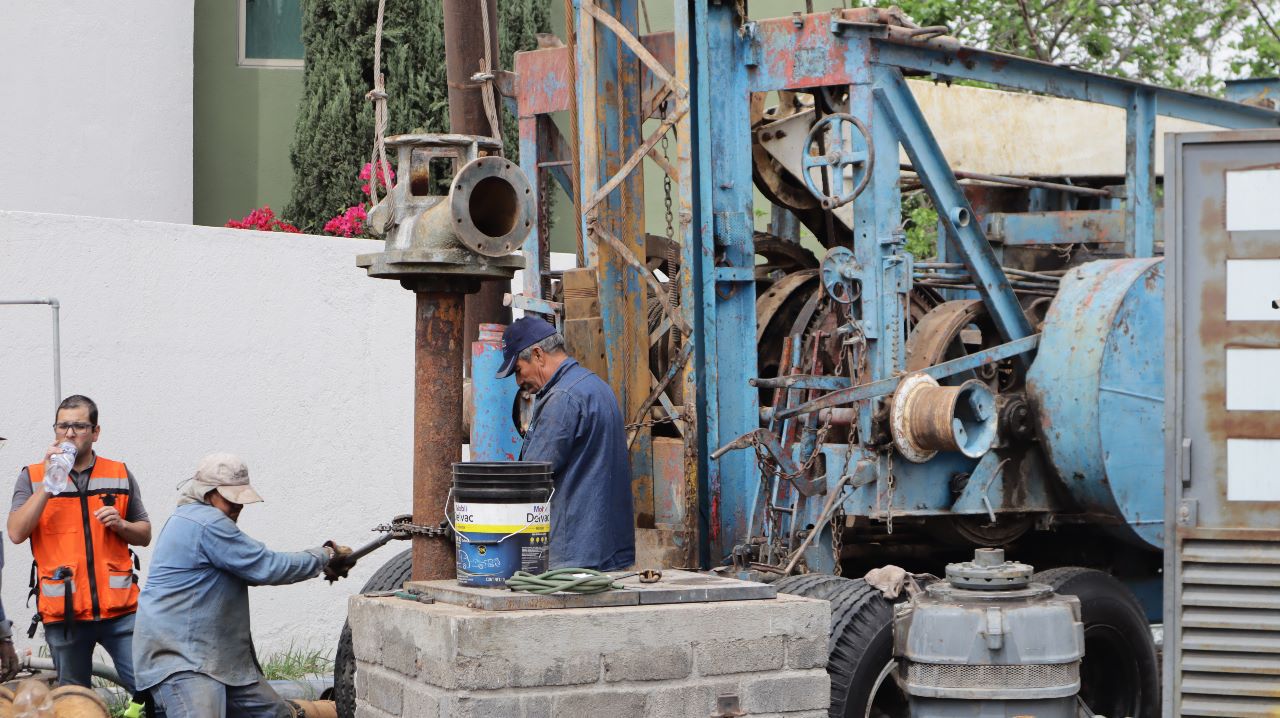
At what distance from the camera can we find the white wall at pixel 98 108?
41.7ft

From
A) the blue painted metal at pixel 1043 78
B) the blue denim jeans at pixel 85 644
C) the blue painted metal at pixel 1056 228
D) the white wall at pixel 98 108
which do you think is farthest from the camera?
the white wall at pixel 98 108

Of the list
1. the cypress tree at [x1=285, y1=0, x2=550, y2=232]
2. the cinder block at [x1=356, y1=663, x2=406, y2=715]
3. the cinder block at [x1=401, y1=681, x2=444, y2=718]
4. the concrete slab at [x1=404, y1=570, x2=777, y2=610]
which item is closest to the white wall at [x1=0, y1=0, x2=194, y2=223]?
the cypress tree at [x1=285, y1=0, x2=550, y2=232]

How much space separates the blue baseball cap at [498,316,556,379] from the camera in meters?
6.50

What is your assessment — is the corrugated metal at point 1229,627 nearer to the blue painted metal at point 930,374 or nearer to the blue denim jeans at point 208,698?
the blue painted metal at point 930,374

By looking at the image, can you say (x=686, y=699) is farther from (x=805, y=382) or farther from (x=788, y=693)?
(x=805, y=382)

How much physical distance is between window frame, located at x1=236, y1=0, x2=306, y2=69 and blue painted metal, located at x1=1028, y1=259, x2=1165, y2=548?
8993mm

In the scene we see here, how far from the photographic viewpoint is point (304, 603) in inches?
400

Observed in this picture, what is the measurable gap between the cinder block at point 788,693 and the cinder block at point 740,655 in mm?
43

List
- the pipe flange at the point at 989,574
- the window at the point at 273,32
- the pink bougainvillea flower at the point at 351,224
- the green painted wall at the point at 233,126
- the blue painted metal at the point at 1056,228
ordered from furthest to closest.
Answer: the window at the point at 273,32 < the green painted wall at the point at 233,126 < the pink bougainvillea flower at the point at 351,224 < the blue painted metal at the point at 1056,228 < the pipe flange at the point at 989,574

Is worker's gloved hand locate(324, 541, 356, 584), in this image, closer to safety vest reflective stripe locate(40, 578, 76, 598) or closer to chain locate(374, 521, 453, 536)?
chain locate(374, 521, 453, 536)

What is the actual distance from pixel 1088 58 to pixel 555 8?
6.19 meters

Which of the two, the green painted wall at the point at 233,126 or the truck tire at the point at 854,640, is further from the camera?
the green painted wall at the point at 233,126

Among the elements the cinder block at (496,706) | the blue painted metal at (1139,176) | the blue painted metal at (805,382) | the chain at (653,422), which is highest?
the blue painted metal at (1139,176)

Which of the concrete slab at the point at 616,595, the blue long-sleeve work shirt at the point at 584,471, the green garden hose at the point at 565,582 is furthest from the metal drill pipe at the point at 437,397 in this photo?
the green garden hose at the point at 565,582
